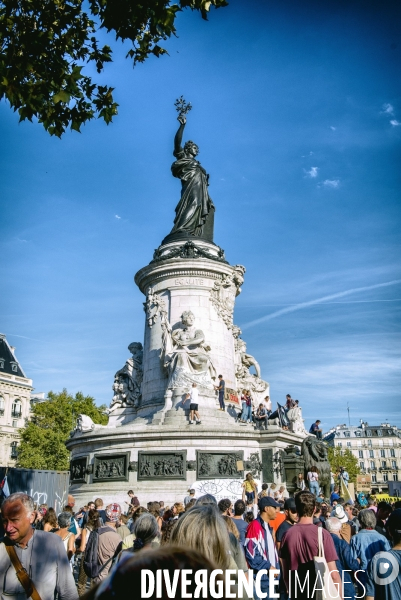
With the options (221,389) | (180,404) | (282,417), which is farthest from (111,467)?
(282,417)

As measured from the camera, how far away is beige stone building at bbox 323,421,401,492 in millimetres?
100062

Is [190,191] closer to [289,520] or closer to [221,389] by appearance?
[221,389]

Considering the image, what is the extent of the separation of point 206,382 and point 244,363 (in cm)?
495

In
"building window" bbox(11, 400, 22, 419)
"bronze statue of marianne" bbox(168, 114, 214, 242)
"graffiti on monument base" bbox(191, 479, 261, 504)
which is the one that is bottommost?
"graffiti on monument base" bbox(191, 479, 261, 504)

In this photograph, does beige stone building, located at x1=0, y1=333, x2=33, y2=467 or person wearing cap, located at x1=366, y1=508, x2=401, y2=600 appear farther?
beige stone building, located at x1=0, y1=333, x2=33, y2=467

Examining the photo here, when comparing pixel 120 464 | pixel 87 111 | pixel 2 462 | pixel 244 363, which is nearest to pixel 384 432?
pixel 2 462

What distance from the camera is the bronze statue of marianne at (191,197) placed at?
81.6ft

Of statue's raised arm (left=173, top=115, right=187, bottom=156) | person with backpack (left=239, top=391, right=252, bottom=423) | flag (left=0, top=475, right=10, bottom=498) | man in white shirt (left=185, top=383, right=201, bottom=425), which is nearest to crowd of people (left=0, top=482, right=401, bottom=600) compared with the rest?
flag (left=0, top=475, right=10, bottom=498)

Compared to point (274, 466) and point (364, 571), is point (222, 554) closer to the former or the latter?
point (364, 571)

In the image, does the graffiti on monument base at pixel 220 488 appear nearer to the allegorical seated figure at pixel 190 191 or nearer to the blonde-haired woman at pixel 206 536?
the allegorical seated figure at pixel 190 191

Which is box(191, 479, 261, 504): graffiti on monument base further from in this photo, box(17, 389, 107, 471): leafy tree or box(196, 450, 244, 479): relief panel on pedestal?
box(17, 389, 107, 471): leafy tree

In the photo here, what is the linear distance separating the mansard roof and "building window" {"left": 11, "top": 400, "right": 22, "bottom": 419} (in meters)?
3.75

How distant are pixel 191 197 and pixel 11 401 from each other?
44342 mm

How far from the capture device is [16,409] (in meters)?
60.4
